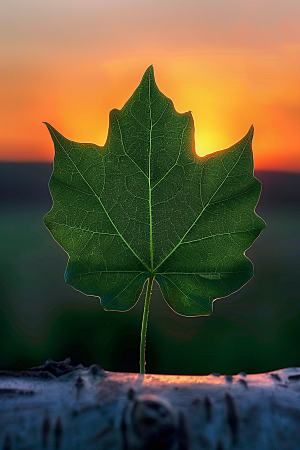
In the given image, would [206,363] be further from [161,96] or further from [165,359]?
[161,96]

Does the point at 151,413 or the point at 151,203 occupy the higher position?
the point at 151,203

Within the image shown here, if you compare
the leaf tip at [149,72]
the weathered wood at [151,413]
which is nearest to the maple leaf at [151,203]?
the leaf tip at [149,72]

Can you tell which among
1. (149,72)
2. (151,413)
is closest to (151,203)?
(149,72)

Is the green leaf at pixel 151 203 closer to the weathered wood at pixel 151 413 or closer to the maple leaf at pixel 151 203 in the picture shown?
the maple leaf at pixel 151 203

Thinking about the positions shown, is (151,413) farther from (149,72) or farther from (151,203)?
(149,72)

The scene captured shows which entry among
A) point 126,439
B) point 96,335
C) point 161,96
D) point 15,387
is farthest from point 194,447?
point 96,335

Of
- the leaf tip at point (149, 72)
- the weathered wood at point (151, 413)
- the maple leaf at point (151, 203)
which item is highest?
the leaf tip at point (149, 72)
